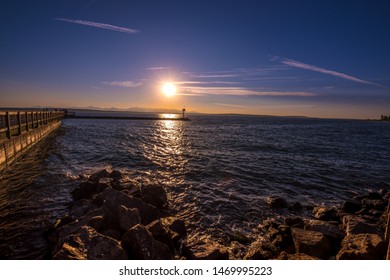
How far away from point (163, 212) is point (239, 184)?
5.58 m

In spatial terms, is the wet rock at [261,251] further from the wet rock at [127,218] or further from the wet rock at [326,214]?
the wet rock at [326,214]

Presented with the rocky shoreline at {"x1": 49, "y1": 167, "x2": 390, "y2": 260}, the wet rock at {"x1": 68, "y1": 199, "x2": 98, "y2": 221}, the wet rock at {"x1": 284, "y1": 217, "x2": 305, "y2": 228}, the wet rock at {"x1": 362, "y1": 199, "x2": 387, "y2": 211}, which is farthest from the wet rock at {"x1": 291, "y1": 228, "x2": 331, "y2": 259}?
the wet rock at {"x1": 68, "y1": 199, "x2": 98, "y2": 221}

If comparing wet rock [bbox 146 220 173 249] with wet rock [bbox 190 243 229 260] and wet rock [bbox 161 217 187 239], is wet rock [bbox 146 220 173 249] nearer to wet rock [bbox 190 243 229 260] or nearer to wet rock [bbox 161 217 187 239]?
wet rock [bbox 190 243 229 260]

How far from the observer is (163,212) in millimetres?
8727

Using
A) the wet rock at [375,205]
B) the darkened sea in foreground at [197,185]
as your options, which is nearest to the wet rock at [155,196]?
the darkened sea in foreground at [197,185]

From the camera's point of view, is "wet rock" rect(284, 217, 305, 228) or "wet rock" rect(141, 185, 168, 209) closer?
"wet rock" rect(284, 217, 305, 228)

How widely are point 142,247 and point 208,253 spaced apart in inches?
62.4

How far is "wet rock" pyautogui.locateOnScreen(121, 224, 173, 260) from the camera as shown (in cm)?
484

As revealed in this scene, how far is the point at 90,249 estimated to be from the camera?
4605 mm

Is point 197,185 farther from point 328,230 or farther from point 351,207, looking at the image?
point 351,207

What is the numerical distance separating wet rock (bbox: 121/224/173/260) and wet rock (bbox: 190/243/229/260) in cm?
67

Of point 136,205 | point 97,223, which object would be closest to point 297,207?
point 136,205
